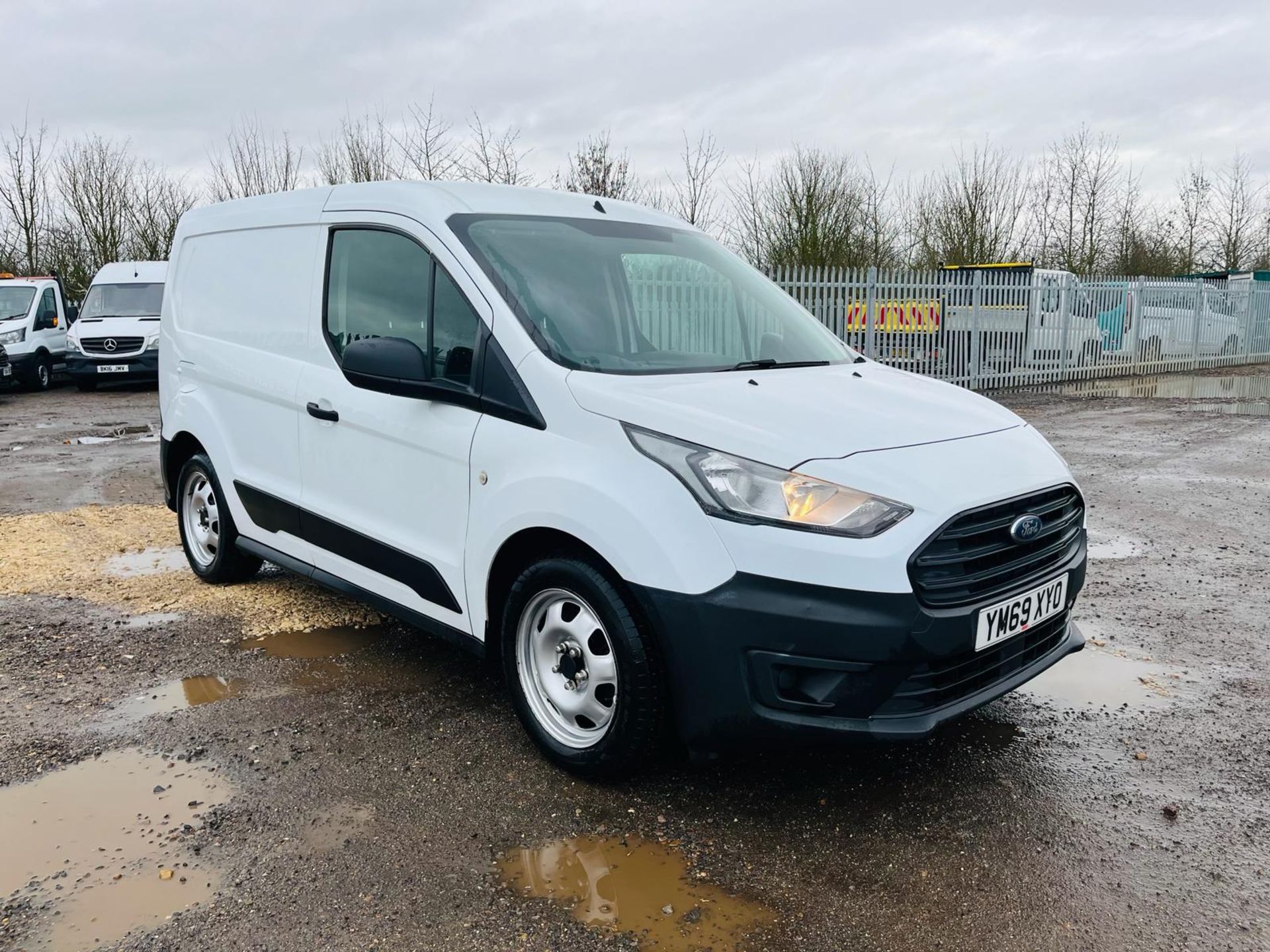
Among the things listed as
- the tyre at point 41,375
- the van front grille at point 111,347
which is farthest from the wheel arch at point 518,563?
the tyre at point 41,375

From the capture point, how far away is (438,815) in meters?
3.12

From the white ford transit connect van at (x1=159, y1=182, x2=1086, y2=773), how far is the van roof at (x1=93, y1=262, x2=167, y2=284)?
16.8 meters

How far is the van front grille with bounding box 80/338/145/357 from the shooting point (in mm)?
18109

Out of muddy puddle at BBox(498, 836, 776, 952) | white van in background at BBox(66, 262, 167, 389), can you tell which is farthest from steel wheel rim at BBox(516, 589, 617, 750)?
white van in background at BBox(66, 262, 167, 389)

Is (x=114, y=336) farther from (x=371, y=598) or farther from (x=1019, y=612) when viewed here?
(x=1019, y=612)

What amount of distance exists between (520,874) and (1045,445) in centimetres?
232

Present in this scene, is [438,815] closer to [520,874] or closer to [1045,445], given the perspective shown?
[520,874]

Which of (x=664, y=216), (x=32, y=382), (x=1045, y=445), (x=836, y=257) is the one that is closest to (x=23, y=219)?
(x=32, y=382)

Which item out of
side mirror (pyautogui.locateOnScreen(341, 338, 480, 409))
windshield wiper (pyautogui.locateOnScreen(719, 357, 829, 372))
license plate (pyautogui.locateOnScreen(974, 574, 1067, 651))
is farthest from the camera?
windshield wiper (pyautogui.locateOnScreen(719, 357, 829, 372))

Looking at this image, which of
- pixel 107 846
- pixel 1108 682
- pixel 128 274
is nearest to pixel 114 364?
pixel 128 274

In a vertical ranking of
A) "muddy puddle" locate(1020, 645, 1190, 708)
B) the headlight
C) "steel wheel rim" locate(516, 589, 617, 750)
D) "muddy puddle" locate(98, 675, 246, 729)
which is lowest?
"muddy puddle" locate(98, 675, 246, 729)

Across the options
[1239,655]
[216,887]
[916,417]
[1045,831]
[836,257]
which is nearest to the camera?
[216,887]

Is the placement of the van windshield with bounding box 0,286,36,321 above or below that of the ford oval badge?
above

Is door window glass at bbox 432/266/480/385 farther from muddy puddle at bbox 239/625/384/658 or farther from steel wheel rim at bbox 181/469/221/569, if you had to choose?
steel wheel rim at bbox 181/469/221/569
